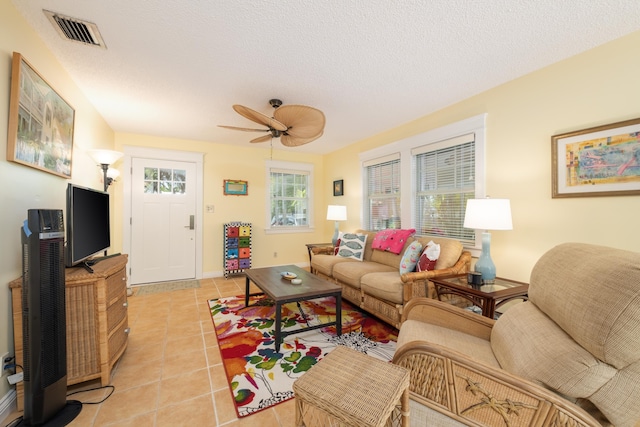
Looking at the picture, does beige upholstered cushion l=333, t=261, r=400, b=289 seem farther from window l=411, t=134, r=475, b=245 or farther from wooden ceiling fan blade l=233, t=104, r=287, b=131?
wooden ceiling fan blade l=233, t=104, r=287, b=131

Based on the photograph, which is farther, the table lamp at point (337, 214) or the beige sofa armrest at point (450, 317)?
the table lamp at point (337, 214)

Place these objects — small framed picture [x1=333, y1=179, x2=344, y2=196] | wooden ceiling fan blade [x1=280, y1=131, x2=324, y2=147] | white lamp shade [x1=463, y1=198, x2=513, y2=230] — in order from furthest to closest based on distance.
→ 1. small framed picture [x1=333, y1=179, x2=344, y2=196]
2. wooden ceiling fan blade [x1=280, y1=131, x2=324, y2=147]
3. white lamp shade [x1=463, y1=198, x2=513, y2=230]

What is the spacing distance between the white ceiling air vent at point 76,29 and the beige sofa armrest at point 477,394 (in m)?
2.78

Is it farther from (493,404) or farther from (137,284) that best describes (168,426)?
(137,284)

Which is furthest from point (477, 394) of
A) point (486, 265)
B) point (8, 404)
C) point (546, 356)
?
point (8, 404)

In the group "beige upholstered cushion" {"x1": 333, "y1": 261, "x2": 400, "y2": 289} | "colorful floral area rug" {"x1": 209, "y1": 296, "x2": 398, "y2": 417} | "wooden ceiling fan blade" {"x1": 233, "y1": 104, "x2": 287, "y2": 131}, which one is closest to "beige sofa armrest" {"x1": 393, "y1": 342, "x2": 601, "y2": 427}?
"colorful floral area rug" {"x1": 209, "y1": 296, "x2": 398, "y2": 417}

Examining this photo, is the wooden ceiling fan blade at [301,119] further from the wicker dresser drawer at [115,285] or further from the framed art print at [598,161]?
the framed art print at [598,161]

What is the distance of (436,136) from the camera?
318cm

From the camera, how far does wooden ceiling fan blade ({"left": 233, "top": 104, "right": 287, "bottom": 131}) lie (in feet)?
7.02

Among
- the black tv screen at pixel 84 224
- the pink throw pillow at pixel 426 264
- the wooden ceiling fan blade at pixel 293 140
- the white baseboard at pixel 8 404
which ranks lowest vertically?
the white baseboard at pixel 8 404

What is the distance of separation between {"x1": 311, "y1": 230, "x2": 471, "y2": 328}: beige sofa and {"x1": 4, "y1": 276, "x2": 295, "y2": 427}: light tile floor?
126cm

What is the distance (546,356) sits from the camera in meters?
0.99

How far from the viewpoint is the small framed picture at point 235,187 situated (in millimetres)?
4754

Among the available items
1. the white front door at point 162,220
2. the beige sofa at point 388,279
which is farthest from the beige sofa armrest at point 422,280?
the white front door at point 162,220
